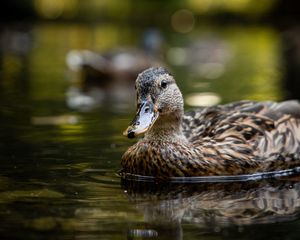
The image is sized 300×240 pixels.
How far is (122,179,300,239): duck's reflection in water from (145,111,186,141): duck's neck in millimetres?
479

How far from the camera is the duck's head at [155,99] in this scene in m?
7.63

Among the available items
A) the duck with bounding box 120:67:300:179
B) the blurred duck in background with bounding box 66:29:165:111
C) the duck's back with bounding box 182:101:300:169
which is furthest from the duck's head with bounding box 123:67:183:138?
the blurred duck in background with bounding box 66:29:165:111

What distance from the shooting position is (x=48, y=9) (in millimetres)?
56688

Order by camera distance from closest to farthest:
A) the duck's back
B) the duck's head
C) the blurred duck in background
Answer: the duck's head < the duck's back < the blurred duck in background

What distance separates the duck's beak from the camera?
742 cm

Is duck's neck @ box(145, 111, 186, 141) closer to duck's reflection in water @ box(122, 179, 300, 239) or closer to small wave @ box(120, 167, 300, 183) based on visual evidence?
small wave @ box(120, 167, 300, 183)

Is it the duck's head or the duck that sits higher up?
the duck's head

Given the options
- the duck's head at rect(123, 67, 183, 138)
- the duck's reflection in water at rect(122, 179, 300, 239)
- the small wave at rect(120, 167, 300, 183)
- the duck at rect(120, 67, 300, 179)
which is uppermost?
the duck's head at rect(123, 67, 183, 138)

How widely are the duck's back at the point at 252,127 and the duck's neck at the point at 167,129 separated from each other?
0.81ft

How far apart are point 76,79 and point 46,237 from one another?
1345 centimetres

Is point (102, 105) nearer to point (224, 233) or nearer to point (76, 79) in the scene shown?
point (76, 79)

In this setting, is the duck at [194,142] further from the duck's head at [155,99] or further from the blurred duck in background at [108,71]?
the blurred duck in background at [108,71]

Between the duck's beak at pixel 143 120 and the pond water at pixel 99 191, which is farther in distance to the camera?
the duck's beak at pixel 143 120

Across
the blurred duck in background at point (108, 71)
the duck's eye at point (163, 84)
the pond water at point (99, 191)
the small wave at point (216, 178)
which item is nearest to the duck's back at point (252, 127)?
the small wave at point (216, 178)
